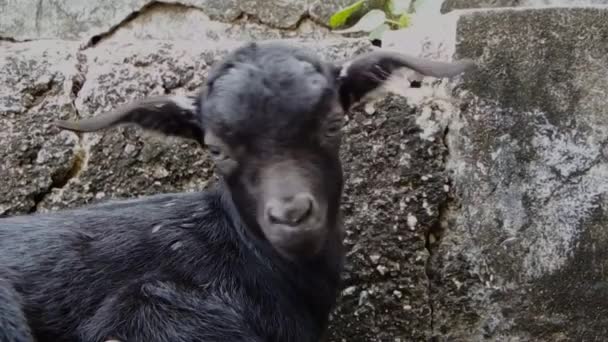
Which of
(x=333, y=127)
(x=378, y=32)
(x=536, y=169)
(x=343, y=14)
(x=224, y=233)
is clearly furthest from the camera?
(x=343, y=14)

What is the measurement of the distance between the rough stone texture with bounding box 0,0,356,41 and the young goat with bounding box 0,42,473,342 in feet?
6.42

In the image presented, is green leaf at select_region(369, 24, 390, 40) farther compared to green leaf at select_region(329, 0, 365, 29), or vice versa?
green leaf at select_region(329, 0, 365, 29)

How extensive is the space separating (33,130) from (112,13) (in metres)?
1.65

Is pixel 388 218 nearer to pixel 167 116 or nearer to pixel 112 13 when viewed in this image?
pixel 167 116

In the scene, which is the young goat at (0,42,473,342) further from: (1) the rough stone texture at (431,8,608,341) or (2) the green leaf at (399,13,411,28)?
(2) the green leaf at (399,13,411,28)

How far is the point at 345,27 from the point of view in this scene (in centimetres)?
503

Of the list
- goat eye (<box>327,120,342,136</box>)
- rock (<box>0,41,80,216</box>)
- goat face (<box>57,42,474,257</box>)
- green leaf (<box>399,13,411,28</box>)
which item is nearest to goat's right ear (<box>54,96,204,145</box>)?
goat face (<box>57,42,474,257</box>)

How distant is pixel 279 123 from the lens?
9.24 ft

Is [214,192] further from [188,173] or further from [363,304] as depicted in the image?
[363,304]

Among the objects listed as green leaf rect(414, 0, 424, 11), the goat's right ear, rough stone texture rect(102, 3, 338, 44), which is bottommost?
rough stone texture rect(102, 3, 338, 44)

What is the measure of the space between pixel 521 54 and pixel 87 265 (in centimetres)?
185

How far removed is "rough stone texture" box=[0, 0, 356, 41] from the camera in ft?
16.8

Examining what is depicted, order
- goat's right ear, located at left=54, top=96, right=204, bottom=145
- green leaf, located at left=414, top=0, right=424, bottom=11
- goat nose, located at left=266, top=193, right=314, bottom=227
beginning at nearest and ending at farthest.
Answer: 1. goat nose, located at left=266, top=193, right=314, bottom=227
2. goat's right ear, located at left=54, top=96, right=204, bottom=145
3. green leaf, located at left=414, top=0, right=424, bottom=11

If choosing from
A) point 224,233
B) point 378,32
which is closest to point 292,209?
point 224,233
